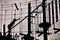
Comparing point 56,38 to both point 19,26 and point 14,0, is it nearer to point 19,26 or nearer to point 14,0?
point 19,26

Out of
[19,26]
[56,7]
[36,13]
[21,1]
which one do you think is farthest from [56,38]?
[21,1]

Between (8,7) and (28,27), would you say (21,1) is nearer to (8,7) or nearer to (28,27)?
(8,7)

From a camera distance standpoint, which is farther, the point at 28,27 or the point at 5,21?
the point at 5,21

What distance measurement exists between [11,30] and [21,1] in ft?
3.61

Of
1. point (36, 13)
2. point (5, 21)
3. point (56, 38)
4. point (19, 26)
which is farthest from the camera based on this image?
point (5, 21)

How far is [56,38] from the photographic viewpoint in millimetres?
3801

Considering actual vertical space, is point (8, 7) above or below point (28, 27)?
above

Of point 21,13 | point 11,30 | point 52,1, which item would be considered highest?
point 52,1

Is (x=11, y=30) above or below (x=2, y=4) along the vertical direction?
below

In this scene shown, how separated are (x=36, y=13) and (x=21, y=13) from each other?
93cm

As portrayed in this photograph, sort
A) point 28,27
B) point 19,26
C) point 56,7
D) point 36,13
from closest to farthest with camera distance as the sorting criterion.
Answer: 1. point 56,7
2. point 36,13
3. point 28,27
4. point 19,26

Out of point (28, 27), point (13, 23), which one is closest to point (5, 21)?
point (13, 23)

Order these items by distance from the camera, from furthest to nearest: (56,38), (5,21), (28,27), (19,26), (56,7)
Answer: (5,21) → (19,26) → (28,27) → (56,7) → (56,38)

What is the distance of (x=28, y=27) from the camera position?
512 cm
